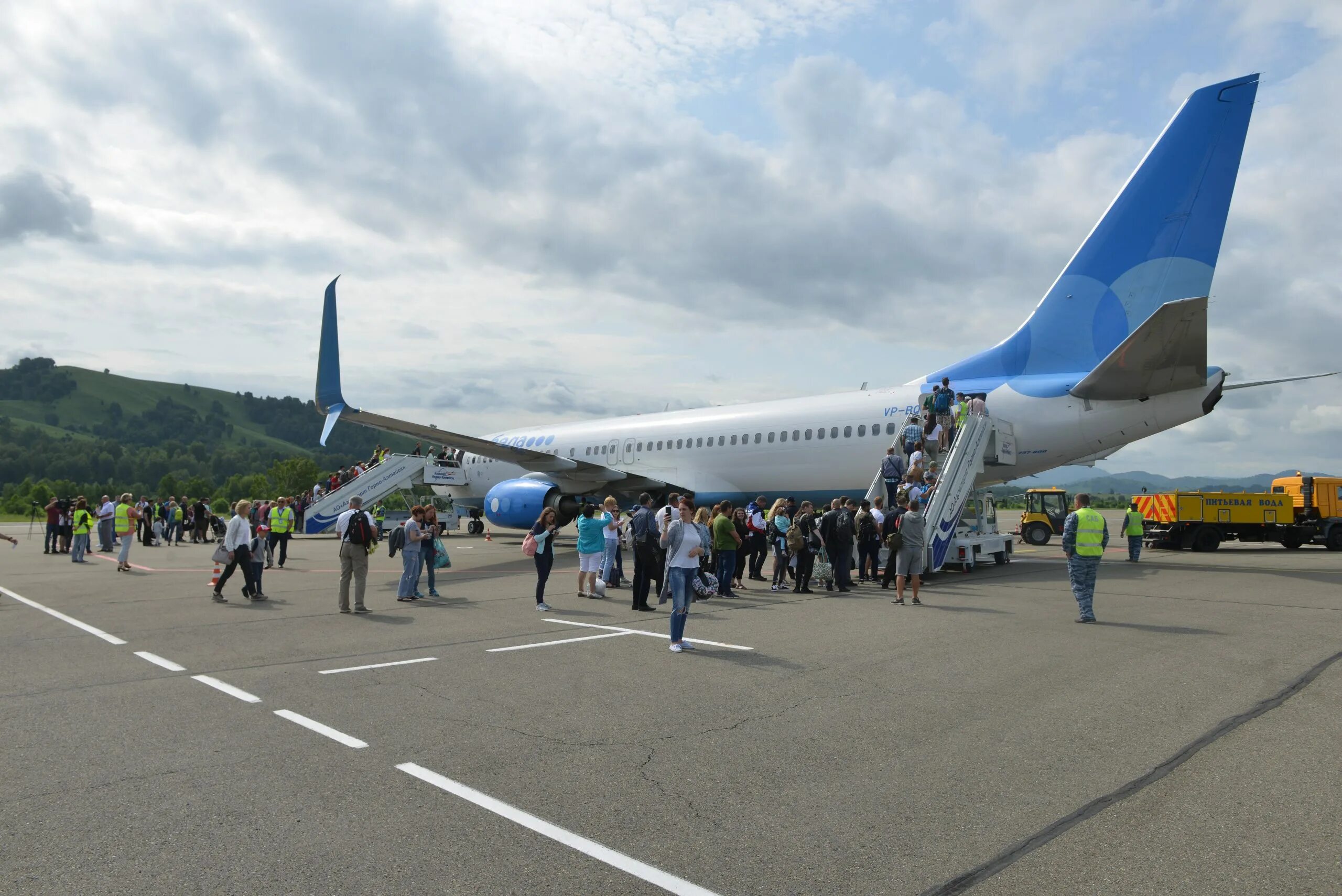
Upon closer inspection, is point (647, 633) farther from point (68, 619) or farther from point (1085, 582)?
point (68, 619)

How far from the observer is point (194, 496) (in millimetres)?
121938

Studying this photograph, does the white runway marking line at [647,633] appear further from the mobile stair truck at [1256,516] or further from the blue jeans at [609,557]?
the mobile stair truck at [1256,516]

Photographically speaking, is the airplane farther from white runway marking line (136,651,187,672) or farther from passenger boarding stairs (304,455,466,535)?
passenger boarding stairs (304,455,466,535)

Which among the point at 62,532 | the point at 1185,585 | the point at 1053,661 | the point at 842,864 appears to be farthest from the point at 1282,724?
the point at 62,532

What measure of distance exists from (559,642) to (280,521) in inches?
519

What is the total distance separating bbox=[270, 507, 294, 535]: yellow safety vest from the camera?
20.1m

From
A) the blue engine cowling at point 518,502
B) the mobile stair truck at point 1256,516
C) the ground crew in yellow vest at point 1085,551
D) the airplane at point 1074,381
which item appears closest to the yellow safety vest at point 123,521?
the airplane at point 1074,381

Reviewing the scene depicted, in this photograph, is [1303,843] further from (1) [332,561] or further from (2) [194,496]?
(2) [194,496]

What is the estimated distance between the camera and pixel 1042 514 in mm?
30984

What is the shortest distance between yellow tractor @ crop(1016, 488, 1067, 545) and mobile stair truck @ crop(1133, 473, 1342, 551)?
4372mm

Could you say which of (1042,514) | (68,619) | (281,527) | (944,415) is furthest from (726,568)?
(1042,514)

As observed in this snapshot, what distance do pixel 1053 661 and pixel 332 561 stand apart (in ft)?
61.7

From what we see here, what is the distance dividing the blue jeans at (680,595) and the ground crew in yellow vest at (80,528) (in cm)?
1908

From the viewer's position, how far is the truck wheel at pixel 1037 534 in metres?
29.6
